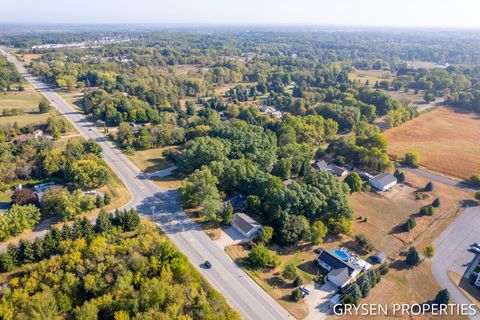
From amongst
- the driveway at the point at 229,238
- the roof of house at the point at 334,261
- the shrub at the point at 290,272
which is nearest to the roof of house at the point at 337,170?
the roof of house at the point at 334,261

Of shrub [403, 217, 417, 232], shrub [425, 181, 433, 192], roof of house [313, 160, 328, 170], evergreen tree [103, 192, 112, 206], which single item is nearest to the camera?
shrub [403, 217, 417, 232]

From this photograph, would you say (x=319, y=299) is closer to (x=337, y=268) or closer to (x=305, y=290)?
(x=305, y=290)

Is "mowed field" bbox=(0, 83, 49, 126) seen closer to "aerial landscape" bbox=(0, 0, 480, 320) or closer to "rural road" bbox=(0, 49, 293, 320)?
"aerial landscape" bbox=(0, 0, 480, 320)

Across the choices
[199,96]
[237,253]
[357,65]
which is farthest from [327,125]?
[357,65]

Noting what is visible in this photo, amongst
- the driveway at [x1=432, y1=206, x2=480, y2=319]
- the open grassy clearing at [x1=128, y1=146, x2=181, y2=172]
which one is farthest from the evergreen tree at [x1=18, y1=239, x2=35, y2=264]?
the driveway at [x1=432, y1=206, x2=480, y2=319]

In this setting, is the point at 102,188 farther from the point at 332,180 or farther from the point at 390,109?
the point at 390,109

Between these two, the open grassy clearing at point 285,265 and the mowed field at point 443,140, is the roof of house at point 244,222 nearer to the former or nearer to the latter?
the open grassy clearing at point 285,265
